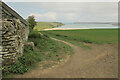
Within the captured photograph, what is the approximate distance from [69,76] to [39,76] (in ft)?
6.30

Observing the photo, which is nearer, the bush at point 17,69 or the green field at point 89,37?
the bush at point 17,69

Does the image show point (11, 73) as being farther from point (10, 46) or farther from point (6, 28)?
point (6, 28)

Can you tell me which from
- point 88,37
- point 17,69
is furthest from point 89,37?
point 17,69

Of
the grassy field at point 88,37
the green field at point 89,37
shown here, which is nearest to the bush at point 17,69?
the grassy field at point 88,37

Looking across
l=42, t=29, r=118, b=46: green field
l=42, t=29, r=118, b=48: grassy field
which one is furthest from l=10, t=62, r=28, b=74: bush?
l=42, t=29, r=118, b=46: green field

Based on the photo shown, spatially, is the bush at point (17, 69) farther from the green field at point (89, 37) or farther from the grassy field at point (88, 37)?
the green field at point (89, 37)

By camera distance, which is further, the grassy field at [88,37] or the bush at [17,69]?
the grassy field at [88,37]

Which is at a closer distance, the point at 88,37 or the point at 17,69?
the point at 17,69

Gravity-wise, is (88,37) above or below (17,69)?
above

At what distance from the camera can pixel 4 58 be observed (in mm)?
5320

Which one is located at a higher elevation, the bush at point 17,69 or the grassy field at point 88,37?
the grassy field at point 88,37

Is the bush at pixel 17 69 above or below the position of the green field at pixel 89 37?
below

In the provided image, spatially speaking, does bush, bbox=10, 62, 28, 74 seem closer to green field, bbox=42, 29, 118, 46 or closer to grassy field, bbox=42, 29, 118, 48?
grassy field, bbox=42, 29, 118, 48

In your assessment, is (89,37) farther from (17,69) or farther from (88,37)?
(17,69)
